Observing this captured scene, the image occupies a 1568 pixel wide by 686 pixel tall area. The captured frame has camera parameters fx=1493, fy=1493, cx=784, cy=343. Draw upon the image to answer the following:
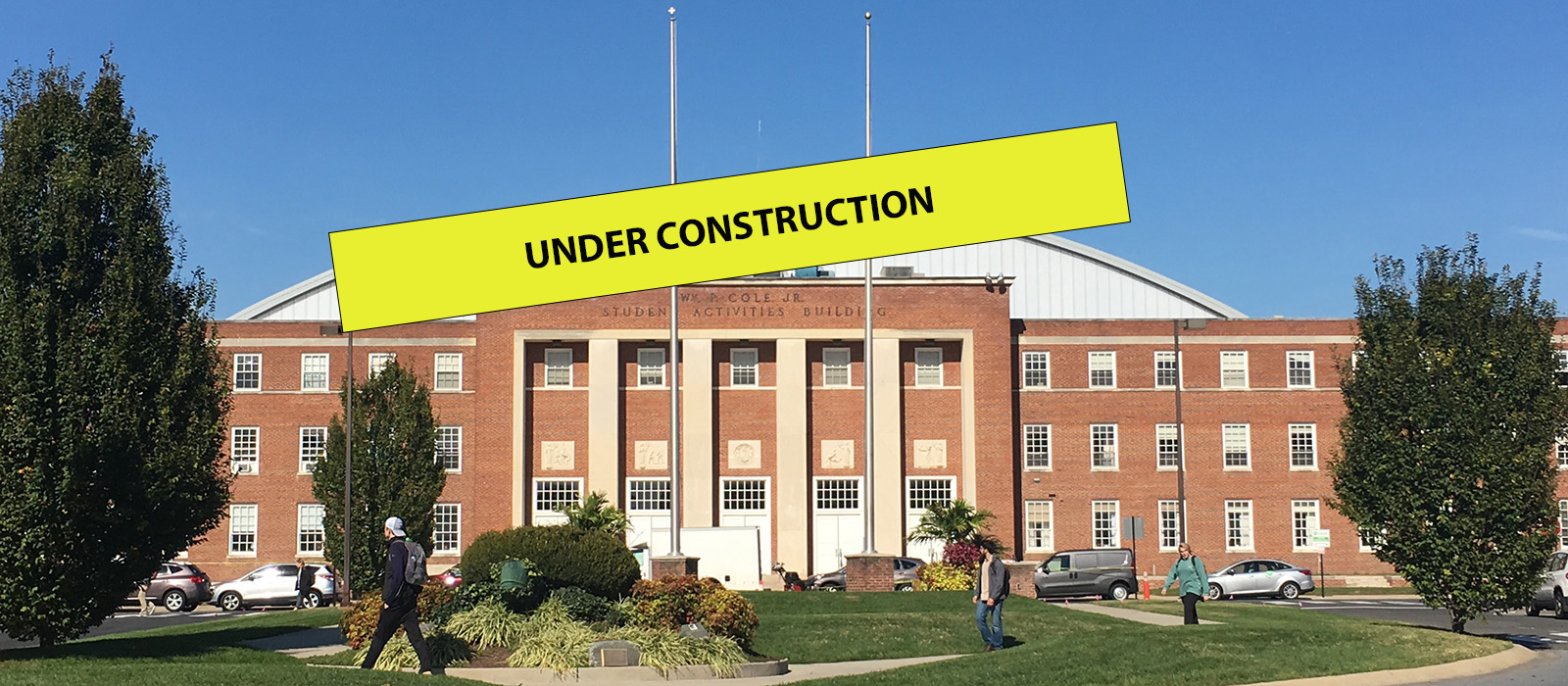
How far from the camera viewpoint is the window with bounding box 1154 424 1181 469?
58.3m

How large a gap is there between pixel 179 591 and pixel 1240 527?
38542 millimetres

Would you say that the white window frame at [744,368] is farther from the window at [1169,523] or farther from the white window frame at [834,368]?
the window at [1169,523]

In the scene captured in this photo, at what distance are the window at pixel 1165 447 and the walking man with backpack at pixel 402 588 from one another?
4555cm

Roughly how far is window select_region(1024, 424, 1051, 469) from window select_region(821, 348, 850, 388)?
7.58 metres

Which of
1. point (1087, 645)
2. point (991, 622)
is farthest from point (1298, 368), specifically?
point (1087, 645)

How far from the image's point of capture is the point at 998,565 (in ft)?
70.4

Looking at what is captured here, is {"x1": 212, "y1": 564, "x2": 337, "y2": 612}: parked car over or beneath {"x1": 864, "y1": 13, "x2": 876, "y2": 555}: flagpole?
beneath

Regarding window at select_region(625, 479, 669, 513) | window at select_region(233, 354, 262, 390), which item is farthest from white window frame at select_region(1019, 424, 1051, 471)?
window at select_region(233, 354, 262, 390)

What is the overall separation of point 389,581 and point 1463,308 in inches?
742

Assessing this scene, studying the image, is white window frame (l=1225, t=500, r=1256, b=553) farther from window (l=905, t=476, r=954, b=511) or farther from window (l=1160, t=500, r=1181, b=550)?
window (l=905, t=476, r=954, b=511)

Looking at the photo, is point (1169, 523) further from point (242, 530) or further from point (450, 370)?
point (242, 530)

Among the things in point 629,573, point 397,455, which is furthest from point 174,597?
point 629,573

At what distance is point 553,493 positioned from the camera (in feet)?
184

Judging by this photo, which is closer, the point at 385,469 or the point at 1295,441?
the point at 385,469
